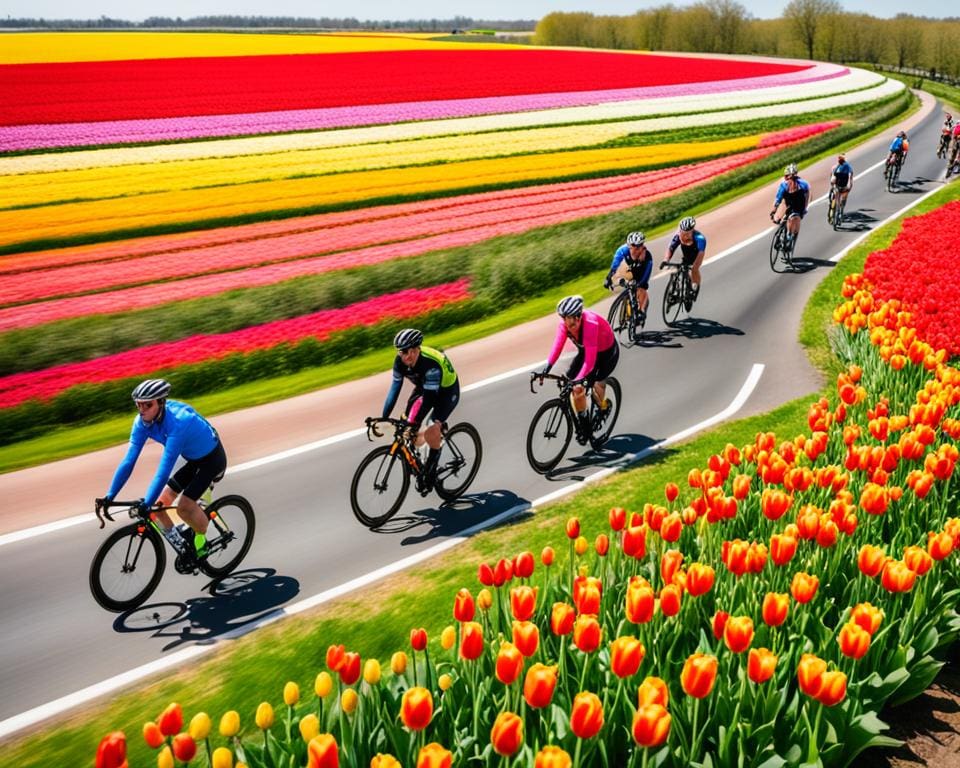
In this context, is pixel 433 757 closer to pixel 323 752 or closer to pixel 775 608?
pixel 323 752

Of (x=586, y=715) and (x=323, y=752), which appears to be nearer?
(x=323, y=752)

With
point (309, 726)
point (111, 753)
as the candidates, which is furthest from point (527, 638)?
point (111, 753)

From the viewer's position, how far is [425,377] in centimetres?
882

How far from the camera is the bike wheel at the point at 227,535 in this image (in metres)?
7.95

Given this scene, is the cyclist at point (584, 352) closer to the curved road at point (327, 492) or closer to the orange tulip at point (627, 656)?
the curved road at point (327, 492)

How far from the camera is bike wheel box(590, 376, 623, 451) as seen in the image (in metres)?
11.0

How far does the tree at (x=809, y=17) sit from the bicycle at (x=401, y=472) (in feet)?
490

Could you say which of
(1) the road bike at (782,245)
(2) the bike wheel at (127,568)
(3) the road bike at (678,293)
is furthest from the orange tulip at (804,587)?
(1) the road bike at (782,245)

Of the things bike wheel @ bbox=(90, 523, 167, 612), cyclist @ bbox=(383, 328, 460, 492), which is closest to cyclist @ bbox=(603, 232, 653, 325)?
cyclist @ bbox=(383, 328, 460, 492)

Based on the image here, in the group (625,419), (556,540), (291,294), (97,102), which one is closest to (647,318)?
(625,419)

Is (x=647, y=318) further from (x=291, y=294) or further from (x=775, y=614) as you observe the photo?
(x=775, y=614)

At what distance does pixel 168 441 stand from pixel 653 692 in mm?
5401

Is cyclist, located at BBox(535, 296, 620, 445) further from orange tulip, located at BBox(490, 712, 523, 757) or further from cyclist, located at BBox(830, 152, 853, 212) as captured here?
cyclist, located at BBox(830, 152, 853, 212)

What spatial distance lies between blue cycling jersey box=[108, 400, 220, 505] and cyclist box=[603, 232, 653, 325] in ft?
27.3
